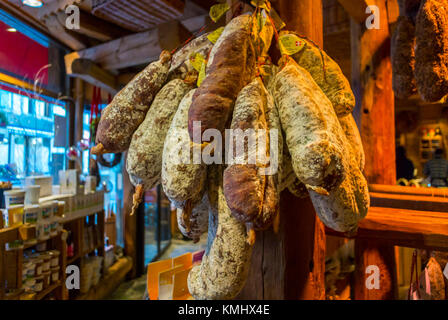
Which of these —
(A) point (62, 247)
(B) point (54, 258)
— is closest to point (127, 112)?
(B) point (54, 258)

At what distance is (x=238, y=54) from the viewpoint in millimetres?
555

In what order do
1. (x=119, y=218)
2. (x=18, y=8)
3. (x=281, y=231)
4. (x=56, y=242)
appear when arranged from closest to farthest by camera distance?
(x=281, y=231) < (x=18, y=8) < (x=56, y=242) < (x=119, y=218)

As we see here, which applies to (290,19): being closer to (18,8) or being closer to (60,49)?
(18,8)

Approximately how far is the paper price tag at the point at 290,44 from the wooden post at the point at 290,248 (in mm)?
221

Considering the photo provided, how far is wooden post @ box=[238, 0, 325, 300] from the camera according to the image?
2.85 feet

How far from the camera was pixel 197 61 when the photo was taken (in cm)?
68

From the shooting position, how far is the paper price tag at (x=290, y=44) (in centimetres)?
67

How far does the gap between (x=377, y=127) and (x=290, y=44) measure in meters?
1.40

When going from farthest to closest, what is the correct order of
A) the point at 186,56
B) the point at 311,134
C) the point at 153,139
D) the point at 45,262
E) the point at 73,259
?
the point at 73,259
the point at 45,262
the point at 186,56
the point at 153,139
the point at 311,134

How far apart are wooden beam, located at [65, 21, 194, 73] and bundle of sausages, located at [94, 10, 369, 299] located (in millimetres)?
1349

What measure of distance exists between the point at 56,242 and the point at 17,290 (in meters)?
0.63

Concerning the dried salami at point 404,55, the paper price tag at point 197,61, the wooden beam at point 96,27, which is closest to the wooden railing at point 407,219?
the dried salami at point 404,55

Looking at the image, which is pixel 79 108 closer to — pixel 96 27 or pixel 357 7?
pixel 96 27
